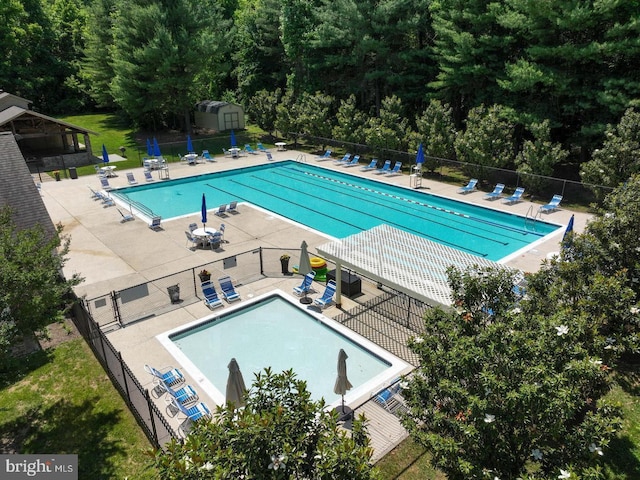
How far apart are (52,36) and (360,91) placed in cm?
4557

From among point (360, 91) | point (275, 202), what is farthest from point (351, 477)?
point (360, 91)

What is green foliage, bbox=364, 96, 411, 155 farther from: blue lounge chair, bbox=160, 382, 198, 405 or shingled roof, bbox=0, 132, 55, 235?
blue lounge chair, bbox=160, 382, 198, 405

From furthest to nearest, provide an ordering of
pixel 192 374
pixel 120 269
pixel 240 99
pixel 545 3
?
pixel 240 99 → pixel 545 3 → pixel 120 269 → pixel 192 374

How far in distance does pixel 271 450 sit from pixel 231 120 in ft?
150

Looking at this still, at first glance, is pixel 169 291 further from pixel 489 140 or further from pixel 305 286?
pixel 489 140

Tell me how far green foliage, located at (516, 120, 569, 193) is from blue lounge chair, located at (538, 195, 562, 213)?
4.54 feet

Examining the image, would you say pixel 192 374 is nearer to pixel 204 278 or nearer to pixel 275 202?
pixel 204 278

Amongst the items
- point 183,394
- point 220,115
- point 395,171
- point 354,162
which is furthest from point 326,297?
point 220,115

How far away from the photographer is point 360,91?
4000 centimetres

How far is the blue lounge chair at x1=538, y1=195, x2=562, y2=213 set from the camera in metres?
22.9

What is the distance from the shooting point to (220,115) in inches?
1810

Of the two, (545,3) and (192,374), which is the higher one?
(545,3)

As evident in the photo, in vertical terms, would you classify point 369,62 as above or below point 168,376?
above

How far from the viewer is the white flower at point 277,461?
4699 mm
